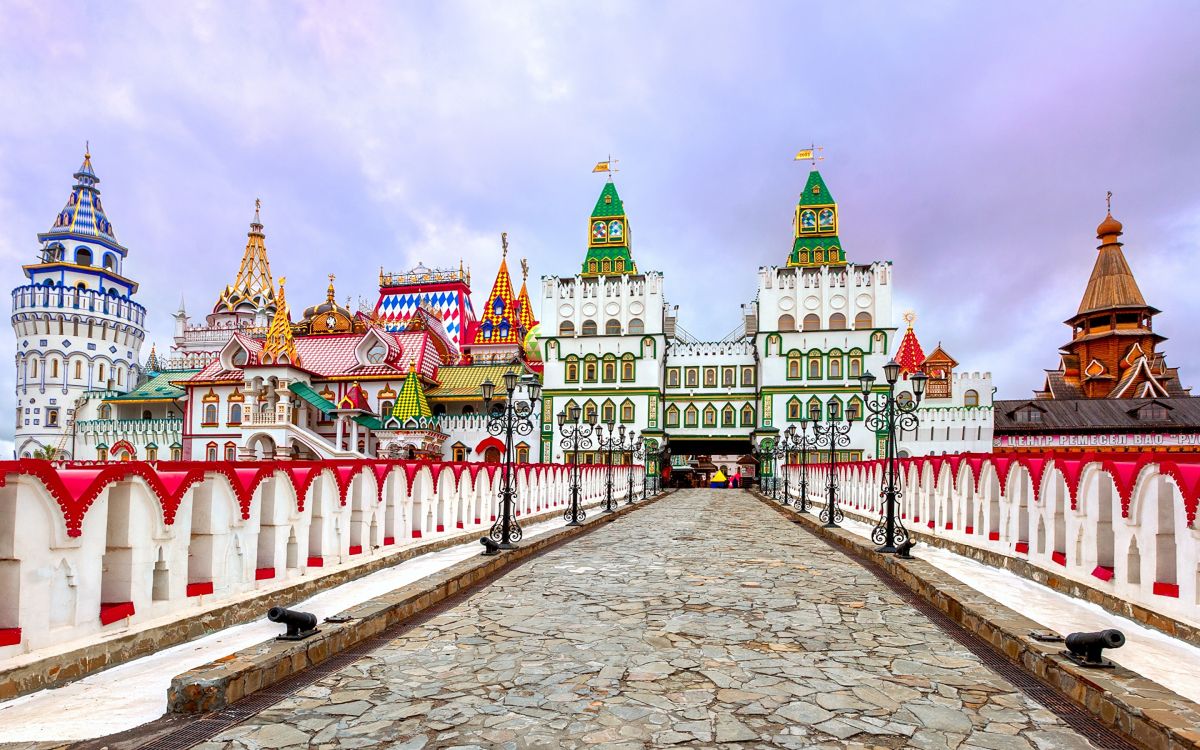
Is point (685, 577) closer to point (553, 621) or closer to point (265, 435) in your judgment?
point (553, 621)

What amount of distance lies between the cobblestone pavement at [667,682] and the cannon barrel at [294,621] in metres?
0.44

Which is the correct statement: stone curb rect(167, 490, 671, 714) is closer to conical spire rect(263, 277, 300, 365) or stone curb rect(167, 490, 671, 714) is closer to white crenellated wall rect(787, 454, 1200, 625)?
white crenellated wall rect(787, 454, 1200, 625)

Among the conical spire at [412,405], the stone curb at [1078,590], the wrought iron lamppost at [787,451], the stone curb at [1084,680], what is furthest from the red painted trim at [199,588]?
the conical spire at [412,405]

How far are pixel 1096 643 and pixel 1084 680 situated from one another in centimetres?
31

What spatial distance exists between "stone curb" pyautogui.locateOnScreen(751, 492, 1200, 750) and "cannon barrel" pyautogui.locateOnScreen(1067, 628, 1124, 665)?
9 centimetres

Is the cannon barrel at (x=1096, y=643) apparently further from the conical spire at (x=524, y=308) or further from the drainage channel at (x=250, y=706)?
the conical spire at (x=524, y=308)

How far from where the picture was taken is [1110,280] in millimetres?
55656

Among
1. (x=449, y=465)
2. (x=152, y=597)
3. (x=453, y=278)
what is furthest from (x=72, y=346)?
(x=152, y=597)

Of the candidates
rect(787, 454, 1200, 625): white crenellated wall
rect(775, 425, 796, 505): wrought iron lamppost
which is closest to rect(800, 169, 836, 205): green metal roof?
rect(775, 425, 796, 505): wrought iron lamppost

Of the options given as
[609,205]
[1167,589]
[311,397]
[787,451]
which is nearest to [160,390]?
[311,397]

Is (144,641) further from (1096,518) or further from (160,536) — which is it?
(1096,518)

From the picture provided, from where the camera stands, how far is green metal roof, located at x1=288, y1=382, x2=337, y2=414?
1583 inches

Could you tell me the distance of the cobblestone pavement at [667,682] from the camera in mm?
3736

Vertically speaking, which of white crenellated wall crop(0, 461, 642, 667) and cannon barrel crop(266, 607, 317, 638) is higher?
white crenellated wall crop(0, 461, 642, 667)
